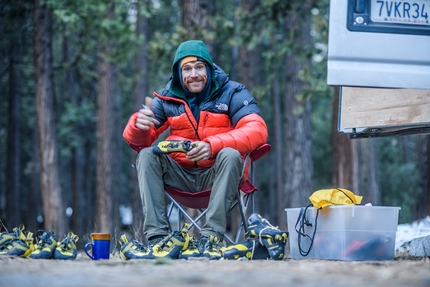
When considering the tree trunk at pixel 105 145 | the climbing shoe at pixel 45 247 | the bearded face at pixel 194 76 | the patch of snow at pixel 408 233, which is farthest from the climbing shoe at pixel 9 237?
the tree trunk at pixel 105 145

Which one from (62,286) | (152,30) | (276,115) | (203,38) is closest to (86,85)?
(152,30)

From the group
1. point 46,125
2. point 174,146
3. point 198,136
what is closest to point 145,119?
point 174,146

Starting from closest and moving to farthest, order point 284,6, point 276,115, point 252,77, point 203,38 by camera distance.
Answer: point 203,38, point 284,6, point 252,77, point 276,115

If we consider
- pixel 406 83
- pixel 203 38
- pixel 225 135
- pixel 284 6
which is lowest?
pixel 225 135

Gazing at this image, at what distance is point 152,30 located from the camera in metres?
22.2

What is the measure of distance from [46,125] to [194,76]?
21.6ft

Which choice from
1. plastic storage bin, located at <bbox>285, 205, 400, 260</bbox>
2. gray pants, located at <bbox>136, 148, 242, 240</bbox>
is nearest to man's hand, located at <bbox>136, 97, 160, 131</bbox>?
gray pants, located at <bbox>136, 148, 242, 240</bbox>

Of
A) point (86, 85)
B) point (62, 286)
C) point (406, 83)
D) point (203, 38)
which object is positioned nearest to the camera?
point (62, 286)

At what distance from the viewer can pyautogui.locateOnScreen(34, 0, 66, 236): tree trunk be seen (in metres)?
10.9

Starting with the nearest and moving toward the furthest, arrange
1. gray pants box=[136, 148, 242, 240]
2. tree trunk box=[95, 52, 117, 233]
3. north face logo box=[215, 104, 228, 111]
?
1. gray pants box=[136, 148, 242, 240]
2. north face logo box=[215, 104, 228, 111]
3. tree trunk box=[95, 52, 117, 233]

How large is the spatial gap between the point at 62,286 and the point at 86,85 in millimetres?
16225

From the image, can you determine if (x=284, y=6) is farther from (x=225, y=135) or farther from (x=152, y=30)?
(x=152, y=30)

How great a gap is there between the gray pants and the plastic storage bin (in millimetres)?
606

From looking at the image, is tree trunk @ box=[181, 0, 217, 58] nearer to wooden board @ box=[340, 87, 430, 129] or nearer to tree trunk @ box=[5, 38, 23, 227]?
wooden board @ box=[340, 87, 430, 129]
